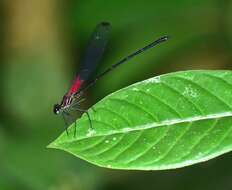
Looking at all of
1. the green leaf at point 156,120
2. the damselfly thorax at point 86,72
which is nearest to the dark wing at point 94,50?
the damselfly thorax at point 86,72

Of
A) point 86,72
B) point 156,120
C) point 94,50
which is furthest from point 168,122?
point 94,50

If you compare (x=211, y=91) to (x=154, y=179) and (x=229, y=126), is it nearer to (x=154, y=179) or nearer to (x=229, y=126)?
(x=229, y=126)

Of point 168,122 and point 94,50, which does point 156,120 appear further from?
point 94,50

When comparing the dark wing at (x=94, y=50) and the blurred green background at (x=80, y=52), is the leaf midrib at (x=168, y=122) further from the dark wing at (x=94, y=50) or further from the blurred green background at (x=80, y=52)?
the blurred green background at (x=80, y=52)

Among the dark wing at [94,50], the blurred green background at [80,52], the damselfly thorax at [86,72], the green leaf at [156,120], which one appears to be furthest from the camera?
the blurred green background at [80,52]

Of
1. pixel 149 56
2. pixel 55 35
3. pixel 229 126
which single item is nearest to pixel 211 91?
pixel 229 126
